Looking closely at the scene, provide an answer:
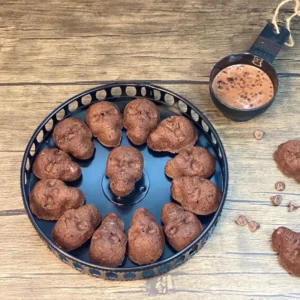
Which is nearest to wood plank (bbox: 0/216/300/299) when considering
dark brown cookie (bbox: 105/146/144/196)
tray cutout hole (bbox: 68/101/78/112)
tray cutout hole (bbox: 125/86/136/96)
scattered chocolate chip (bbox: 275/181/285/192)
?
scattered chocolate chip (bbox: 275/181/285/192)

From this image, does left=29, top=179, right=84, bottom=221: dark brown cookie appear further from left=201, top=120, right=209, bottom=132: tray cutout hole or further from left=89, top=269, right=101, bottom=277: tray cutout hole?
left=201, top=120, right=209, bottom=132: tray cutout hole

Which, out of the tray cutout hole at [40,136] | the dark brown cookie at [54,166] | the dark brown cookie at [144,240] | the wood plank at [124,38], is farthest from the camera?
the wood plank at [124,38]

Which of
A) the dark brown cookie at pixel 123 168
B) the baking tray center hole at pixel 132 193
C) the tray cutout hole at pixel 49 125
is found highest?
the tray cutout hole at pixel 49 125

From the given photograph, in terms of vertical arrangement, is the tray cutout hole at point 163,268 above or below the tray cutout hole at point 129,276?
above

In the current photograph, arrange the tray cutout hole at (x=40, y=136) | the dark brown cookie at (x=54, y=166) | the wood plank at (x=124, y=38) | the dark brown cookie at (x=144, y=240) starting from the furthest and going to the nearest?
the wood plank at (x=124, y=38) < the tray cutout hole at (x=40, y=136) < the dark brown cookie at (x=54, y=166) < the dark brown cookie at (x=144, y=240)

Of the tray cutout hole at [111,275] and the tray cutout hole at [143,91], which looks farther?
the tray cutout hole at [143,91]

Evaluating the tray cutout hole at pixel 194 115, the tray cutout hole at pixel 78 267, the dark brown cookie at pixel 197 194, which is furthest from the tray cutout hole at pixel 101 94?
the tray cutout hole at pixel 78 267

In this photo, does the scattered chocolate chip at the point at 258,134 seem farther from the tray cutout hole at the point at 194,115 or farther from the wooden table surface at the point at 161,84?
the tray cutout hole at the point at 194,115
